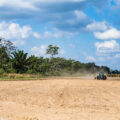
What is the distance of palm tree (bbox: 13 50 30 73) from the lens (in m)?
56.6

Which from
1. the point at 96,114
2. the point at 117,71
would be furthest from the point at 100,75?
the point at 96,114

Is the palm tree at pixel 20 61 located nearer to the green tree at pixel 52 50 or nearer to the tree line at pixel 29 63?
the tree line at pixel 29 63

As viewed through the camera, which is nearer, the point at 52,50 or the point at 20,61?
the point at 20,61

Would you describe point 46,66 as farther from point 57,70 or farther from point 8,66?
point 8,66

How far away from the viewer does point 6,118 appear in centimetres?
948

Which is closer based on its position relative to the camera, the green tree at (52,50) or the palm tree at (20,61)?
the palm tree at (20,61)

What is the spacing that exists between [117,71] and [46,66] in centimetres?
2102

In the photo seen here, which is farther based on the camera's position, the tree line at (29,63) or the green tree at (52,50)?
the green tree at (52,50)

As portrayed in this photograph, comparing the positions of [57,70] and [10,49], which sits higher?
[10,49]

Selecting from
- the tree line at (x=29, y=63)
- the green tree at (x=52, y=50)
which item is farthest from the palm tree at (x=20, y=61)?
the green tree at (x=52, y=50)

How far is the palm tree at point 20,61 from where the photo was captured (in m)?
56.6

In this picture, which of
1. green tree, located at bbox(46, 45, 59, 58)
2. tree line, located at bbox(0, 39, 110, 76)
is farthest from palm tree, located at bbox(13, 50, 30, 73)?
green tree, located at bbox(46, 45, 59, 58)

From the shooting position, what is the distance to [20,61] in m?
56.9

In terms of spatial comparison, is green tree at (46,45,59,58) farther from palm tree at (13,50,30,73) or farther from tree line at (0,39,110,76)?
palm tree at (13,50,30,73)
